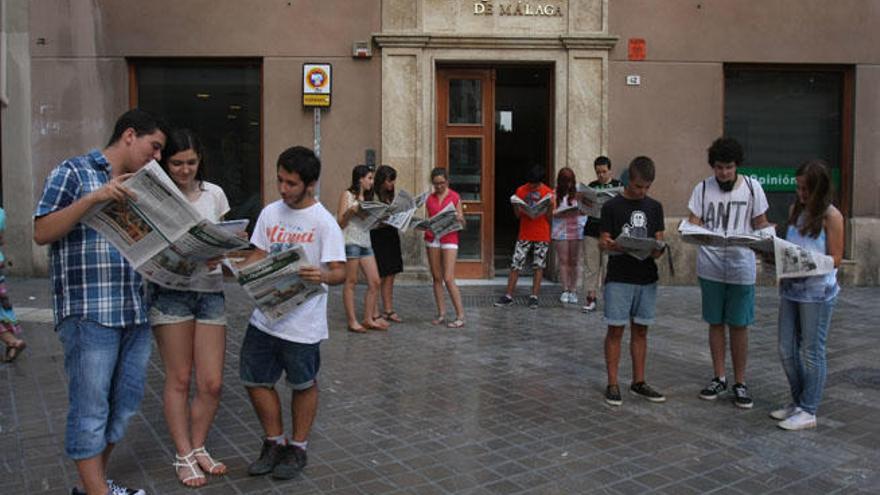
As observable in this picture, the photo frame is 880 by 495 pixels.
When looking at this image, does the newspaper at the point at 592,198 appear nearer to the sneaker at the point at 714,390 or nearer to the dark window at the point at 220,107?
the sneaker at the point at 714,390

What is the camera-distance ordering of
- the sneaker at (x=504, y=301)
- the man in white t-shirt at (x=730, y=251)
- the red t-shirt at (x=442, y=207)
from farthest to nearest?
the sneaker at (x=504, y=301), the red t-shirt at (x=442, y=207), the man in white t-shirt at (x=730, y=251)

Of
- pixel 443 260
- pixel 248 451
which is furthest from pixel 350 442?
pixel 443 260

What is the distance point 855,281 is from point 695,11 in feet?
15.5

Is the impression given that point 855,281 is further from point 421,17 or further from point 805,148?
point 421,17

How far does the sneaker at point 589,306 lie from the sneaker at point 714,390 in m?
3.65

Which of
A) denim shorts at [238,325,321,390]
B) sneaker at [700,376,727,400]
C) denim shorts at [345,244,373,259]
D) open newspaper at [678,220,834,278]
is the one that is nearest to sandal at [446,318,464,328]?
denim shorts at [345,244,373,259]

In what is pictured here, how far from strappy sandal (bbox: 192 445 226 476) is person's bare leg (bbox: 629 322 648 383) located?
3.07m

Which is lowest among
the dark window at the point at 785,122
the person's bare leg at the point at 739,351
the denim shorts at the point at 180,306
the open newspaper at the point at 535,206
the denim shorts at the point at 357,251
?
the person's bare leg at the point at 739,351

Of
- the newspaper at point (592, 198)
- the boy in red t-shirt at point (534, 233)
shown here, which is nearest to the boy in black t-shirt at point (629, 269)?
the newspaper at point (592, 198)

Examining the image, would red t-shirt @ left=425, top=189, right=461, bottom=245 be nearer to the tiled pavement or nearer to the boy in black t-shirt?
the tiled pavement

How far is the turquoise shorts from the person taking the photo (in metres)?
5.73

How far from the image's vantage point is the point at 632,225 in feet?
18.8

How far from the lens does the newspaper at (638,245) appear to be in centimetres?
546

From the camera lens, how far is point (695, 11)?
39.0ft
